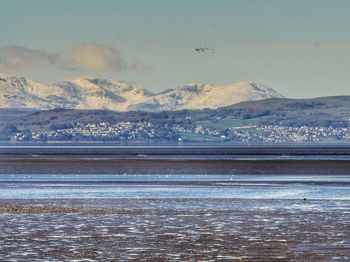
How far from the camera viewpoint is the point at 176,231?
52.3 m

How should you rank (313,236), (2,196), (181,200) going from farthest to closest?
(2,196) < (181,200) < (313,236)

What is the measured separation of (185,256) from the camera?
140ft

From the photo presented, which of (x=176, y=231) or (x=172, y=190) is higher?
(x=176, y=231)

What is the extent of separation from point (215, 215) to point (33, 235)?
14591mm

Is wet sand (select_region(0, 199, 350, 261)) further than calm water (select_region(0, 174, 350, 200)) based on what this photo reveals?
No

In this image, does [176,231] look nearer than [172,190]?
Yes

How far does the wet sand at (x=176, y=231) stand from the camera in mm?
43375

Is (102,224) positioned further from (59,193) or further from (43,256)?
(59,193)

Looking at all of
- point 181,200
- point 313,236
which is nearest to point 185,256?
point 313,236

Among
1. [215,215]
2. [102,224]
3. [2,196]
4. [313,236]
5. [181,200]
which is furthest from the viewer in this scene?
[2,196]

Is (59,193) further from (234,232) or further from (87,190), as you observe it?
(234,232)

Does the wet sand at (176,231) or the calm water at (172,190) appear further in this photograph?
the calm water at (172,190)

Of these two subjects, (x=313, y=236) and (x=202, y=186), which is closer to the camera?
(x=313, y=236)

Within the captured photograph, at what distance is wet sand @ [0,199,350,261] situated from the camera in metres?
43.4
